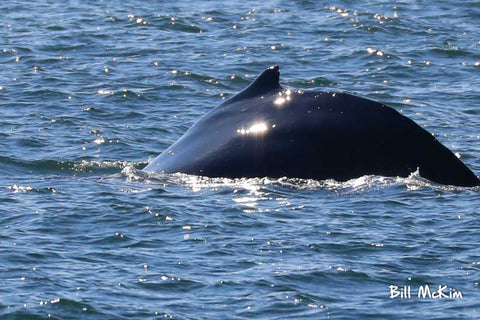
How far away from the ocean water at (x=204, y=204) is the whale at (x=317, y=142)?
0.60ft

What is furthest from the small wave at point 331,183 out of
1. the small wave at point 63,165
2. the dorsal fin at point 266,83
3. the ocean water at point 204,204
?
the small wave at point 63,165

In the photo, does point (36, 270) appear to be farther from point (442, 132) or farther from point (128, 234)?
point (442, 132)

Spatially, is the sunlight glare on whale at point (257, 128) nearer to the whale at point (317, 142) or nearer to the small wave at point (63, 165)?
the whale at point (317, 142)

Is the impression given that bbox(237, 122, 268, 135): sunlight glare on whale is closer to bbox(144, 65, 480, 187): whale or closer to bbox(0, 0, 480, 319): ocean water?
bbox(144, 65, 480, 187): whale

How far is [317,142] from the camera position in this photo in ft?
41.6

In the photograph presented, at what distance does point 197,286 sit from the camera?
1041 centimetres

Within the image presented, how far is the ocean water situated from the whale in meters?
0.18

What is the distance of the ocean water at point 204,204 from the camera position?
33.5 feet

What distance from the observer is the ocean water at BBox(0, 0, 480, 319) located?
1022 cm

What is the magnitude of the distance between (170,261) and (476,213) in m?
3.13

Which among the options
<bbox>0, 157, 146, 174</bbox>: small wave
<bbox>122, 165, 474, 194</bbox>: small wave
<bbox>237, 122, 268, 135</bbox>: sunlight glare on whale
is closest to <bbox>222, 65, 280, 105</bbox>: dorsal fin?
<bbox>237, 122, 268, 135</bbox>: sunlight glare on whale

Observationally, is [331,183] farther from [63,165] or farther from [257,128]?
[63,165]

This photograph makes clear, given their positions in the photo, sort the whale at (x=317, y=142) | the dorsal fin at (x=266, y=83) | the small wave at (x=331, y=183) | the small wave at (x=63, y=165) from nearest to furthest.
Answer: the whale at (x=317, y=142), the small wave at (x=331, y=183), the dorsal fin at (x=266, y=83), the small wave at (x=63, y=165)

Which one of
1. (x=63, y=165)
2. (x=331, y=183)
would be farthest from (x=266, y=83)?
(x=63, y=165)
